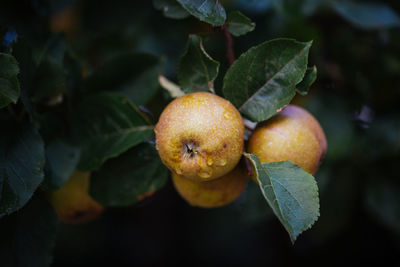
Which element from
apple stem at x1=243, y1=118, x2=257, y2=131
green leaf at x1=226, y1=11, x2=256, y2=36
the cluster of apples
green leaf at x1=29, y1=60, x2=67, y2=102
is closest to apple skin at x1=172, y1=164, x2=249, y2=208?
the cluster of apples

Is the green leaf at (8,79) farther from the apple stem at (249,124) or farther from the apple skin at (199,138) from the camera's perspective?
the apple stem at (249,124)

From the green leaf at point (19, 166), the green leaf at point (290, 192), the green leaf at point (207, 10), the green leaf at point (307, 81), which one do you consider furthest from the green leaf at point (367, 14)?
the green leaf at point (19, 166)

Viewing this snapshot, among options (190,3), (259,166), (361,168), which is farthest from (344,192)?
(190,3)

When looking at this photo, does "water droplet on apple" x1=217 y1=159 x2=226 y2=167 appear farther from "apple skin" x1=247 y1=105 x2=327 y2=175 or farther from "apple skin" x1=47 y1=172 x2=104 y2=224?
"apple skin" x1=47 y1=172 x2=104 y2=224

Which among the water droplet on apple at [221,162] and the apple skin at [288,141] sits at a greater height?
the water droplet on apple at [221,162]

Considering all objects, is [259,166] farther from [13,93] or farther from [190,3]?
[13,93]

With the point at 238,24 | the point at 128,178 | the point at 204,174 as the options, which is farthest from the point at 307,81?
the point at 128,178
